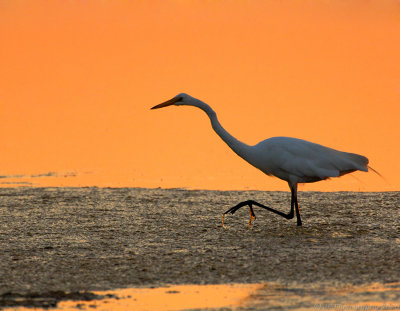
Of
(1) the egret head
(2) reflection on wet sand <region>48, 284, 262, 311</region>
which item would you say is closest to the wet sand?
(2) reflection on wet sand <region>48, 284, 262, 311</region>

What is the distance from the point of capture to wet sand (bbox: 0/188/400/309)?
6.82 m

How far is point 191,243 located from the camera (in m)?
8.84

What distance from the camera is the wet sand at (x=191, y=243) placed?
6.82 m

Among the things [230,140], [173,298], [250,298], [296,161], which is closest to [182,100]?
[230,140]

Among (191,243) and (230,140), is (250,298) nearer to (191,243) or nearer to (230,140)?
(191,243)

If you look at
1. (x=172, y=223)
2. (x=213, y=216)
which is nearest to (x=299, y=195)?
(x=213, y=216)

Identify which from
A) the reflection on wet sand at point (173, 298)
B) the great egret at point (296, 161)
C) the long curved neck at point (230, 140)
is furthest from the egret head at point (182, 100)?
the reflection on wet sand at point (173, 298)

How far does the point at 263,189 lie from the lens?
14.6 meters

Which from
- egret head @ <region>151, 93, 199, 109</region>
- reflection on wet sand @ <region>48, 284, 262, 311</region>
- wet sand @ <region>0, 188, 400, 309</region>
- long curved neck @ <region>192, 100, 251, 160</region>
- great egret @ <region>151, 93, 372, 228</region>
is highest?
egret head @ <region>151, 93, 199, 109</region>

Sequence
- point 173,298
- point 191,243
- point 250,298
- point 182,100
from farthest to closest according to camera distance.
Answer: point 182,100
point 191,243
point 173,298
point 250,298

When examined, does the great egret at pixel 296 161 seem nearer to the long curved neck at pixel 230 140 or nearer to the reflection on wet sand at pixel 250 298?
the long curved neck at pixel 230 140

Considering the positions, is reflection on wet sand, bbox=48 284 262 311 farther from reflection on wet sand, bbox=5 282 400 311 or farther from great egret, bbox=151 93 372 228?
great egret, bbox=151 93 372 228

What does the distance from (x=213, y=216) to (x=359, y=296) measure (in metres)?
5.09

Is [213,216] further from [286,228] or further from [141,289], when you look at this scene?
[141,289]
